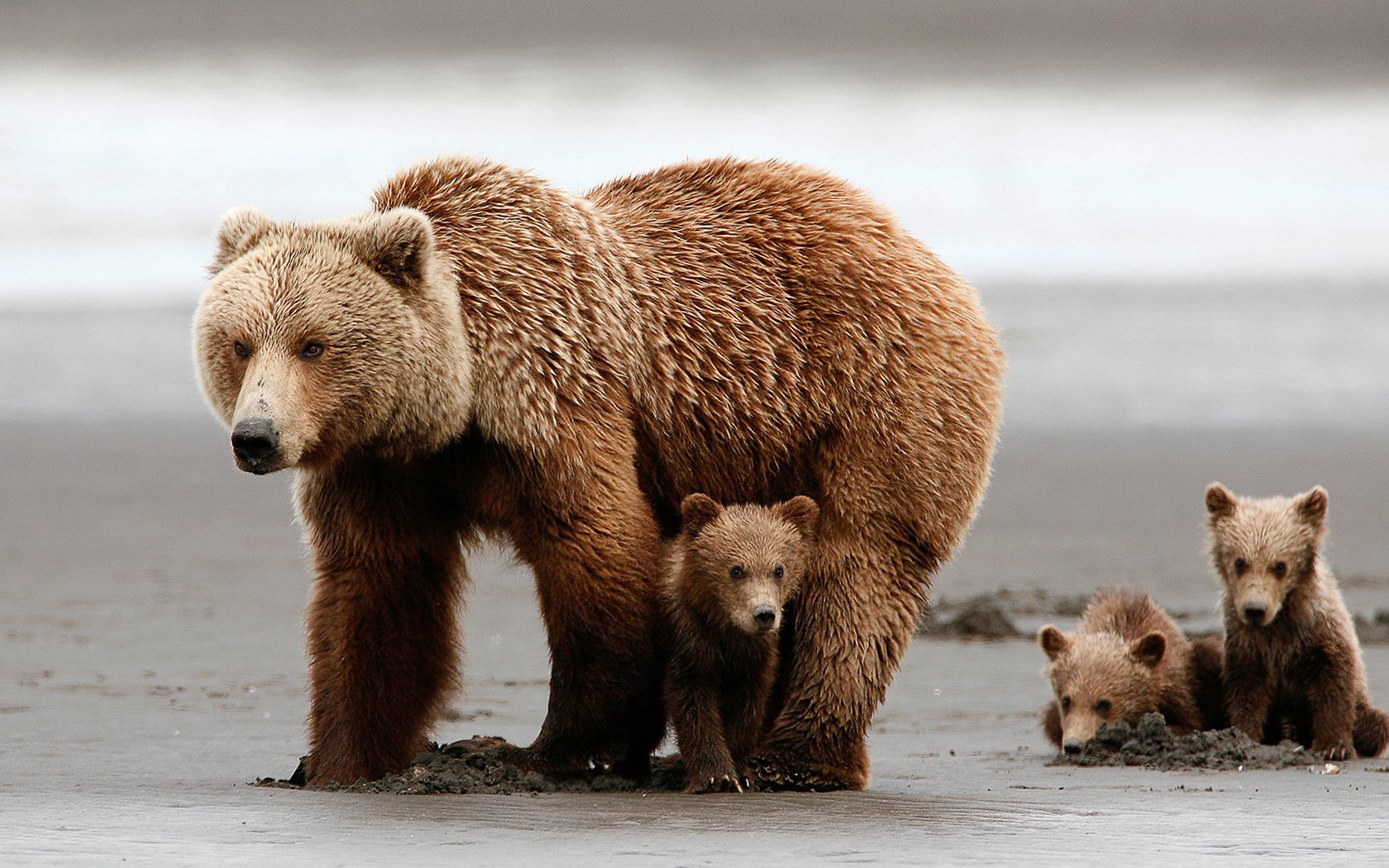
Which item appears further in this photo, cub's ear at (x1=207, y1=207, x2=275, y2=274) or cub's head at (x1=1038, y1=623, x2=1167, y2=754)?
cub's head at (x1=1038, y1=623, x2=1167, y2=754)

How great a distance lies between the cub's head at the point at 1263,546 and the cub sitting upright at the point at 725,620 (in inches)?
103

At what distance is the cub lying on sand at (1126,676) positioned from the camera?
9703mm

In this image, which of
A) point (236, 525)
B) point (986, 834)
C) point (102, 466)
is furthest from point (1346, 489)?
point (986, 834)

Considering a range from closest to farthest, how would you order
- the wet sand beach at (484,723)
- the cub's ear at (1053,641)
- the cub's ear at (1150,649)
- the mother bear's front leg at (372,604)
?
the wet sand beach at (484,723) < the mother bear's front leg at (372,604) < the cub's ear at (1150,649) < the cub's ear at (1053,641)

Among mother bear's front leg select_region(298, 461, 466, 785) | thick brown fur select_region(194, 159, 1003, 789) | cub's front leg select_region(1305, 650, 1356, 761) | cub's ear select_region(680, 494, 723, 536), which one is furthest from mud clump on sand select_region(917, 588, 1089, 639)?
mother bear's front leg select_region(298, 461, 466, 785)

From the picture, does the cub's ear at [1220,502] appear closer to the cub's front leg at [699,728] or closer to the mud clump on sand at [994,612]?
the mud clump on sand at [994,612]

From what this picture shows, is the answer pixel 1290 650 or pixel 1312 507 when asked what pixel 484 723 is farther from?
pixel 1312 507

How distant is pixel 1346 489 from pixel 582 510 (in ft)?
53.3

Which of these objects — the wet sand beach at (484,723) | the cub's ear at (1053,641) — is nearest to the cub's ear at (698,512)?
the wet sand beach at (484,723)

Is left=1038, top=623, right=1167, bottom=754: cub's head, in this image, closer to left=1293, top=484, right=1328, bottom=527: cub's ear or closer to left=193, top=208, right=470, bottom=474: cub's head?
left=1293, top=484, right=1328, bottom=527: cub's ear

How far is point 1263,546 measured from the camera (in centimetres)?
978

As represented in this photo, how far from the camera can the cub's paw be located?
7730 millimetres

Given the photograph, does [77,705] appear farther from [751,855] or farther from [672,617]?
[751,855]

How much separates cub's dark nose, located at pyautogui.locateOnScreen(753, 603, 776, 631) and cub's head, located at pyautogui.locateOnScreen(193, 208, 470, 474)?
1279mm
